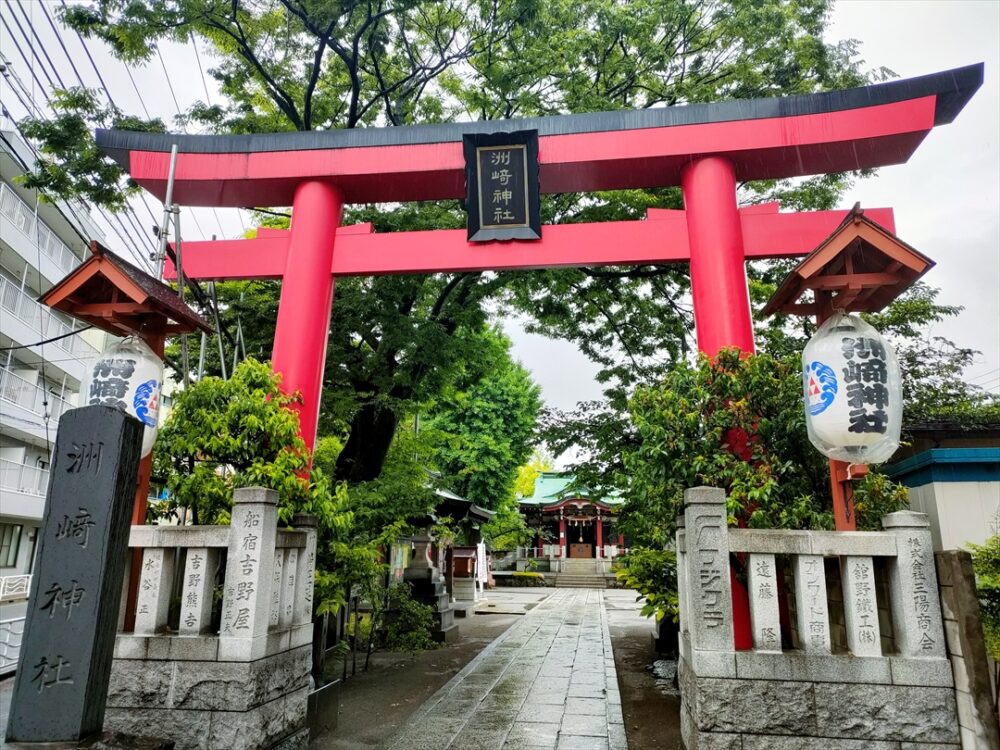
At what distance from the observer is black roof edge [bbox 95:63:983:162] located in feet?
22.7

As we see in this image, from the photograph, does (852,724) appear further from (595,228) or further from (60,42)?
(60,42)

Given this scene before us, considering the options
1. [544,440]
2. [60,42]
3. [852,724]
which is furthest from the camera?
[544,440]

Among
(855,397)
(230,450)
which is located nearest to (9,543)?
(230,450)

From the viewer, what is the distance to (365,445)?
36.6 feet

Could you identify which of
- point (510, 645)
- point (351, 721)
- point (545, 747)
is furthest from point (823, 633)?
point (510, 645)

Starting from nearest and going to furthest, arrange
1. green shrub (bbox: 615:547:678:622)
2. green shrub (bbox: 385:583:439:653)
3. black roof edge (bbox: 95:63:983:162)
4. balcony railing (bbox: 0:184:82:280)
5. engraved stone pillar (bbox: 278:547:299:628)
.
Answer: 1. engraved stone pillar (bbox: 278:547:299:628)
2. black roof edge (bbox: 95:63:983:162)
3. green shrub (bbox: 615:547:678:622)
4. green shrub (bbox: 385:583:439:653)
5. balcony railing (bbox: 0:184:82:280)

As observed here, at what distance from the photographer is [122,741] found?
3.83 metres

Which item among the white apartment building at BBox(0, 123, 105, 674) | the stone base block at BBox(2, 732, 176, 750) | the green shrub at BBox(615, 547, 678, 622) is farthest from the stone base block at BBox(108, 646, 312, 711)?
the white apartment building at BBox(0, 123, 105, 674)

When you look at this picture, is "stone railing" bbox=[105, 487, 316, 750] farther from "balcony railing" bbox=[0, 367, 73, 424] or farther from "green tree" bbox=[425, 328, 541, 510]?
"green tree" bbox=[425, 328, 541, 510]

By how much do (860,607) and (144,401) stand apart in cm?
621

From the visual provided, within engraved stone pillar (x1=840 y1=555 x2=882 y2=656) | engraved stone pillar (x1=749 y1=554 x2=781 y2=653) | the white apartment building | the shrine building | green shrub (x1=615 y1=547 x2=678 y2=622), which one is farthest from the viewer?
the shrine building

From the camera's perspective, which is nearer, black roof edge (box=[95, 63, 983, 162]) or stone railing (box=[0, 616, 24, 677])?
black roof edge (box=[95, 63, 983, 162])

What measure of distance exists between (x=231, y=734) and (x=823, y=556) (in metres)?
4.74

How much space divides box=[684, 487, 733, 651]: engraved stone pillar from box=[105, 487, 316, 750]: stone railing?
3.42 meters
